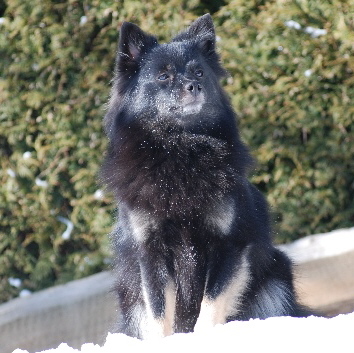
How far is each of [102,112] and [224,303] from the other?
120 inches

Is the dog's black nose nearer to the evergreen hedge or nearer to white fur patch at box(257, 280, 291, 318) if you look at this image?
white fur patch at box(257, 280, 291, 318)

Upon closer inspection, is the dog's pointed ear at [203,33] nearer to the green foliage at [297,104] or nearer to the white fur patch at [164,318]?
the white fur patch at [164,318]

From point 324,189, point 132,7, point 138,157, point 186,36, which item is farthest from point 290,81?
point 138,157

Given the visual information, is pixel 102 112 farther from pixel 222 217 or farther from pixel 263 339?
pixel 263 339

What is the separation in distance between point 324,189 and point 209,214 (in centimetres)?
247

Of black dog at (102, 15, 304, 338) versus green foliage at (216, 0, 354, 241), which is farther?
green foliage at (216, 0, 354, 241)

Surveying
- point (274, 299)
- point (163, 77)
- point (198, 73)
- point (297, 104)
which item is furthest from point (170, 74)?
point (297, 104)

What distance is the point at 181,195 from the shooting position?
4.47 meters

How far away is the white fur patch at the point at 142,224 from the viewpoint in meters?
4.42

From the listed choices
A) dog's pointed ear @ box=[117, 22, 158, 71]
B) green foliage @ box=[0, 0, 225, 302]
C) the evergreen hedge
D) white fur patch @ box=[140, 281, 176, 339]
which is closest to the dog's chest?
white fur patch @ box=[140, 281, 176, 339]

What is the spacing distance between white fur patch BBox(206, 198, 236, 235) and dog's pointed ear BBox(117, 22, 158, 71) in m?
0.98

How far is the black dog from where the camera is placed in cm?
441

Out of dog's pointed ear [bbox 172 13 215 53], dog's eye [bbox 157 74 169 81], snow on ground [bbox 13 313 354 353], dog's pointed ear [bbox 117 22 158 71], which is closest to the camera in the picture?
snow on ground [bbox 13 313 354 353]

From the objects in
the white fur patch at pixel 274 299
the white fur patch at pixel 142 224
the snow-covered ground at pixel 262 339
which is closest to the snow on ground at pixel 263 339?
the snow-covered ground at pixel 262 339
